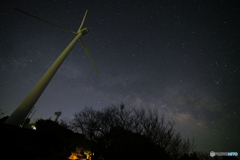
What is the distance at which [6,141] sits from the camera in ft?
15.5

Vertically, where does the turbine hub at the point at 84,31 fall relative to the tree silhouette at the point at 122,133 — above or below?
above

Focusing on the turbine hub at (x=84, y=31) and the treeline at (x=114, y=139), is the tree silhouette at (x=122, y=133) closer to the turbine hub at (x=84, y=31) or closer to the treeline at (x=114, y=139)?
the treeline at (x=114, y=139)

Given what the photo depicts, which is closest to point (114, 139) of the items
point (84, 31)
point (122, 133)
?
point (122, 133)

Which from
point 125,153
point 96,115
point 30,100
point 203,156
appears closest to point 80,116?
point 96,115

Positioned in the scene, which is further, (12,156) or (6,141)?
(12,156)

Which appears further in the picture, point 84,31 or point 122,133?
point 84,31

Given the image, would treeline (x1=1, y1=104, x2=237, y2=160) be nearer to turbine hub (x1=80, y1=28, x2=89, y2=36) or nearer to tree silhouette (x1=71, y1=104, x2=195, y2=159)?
tree silhouette (x1=71, y1=104, x2=195, y2=159)

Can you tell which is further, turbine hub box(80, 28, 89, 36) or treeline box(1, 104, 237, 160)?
turbine hub box(80, 28, 89, 36)

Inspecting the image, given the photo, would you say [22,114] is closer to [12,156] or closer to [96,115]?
[12,156]

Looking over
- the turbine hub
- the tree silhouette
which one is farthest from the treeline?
the turbine hub

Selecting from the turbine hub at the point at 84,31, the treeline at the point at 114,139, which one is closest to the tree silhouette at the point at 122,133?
the treeline at the point at 114,139

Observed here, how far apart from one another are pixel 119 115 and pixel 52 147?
35.7ft

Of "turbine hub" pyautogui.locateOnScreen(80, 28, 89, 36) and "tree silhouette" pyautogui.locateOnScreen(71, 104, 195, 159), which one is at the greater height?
"turbine hub" pyautogui.locateOnScreen(80, 28, 89, 36)

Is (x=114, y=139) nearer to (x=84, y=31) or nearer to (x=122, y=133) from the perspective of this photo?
(x=122, y=133)
